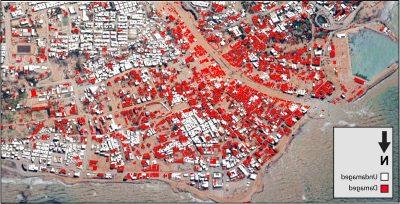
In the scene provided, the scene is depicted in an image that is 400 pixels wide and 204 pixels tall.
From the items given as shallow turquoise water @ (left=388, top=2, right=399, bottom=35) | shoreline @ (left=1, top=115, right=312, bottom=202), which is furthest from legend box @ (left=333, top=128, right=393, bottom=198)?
shallow turquoise water @ (left=388, top=2, right=399, bottom=35)

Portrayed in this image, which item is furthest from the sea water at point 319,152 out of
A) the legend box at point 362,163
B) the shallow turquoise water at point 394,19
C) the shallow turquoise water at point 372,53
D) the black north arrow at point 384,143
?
the shallow turquoise water at point 394,19

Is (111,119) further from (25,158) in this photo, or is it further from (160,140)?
(25,158)

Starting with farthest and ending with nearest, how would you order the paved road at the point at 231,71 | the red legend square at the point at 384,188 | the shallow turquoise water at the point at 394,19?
the shallow turquoise water at the point at 394,19 → the paved road at the point at 231,71 → the red legend square at the point at 384,188

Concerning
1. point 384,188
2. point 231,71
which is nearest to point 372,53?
point 384,188

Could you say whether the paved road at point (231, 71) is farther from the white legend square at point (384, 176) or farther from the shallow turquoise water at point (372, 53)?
the white legend square at point (384, 176)

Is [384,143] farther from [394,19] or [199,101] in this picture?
[199,101]

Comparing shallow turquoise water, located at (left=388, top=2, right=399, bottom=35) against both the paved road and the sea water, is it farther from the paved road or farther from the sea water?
the paved road

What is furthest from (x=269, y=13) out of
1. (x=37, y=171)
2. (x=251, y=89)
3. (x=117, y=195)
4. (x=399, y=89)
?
(x=37, y=171)
